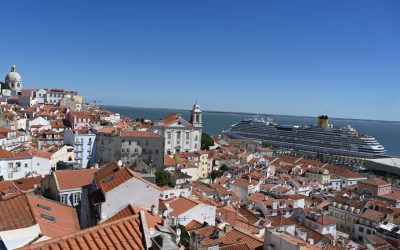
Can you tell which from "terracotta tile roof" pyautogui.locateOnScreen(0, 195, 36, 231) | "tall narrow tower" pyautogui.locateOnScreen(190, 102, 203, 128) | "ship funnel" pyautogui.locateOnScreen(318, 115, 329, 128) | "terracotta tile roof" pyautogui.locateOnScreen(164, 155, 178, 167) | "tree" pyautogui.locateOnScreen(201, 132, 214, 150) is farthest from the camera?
"ship funnel" pyautogui.locateOnScreen(318, 115, 329, 128)

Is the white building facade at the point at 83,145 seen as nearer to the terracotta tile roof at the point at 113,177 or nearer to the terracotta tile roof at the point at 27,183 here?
the terracotta tile roof at the point at 27,183

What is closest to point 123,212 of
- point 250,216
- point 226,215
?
point 226,215

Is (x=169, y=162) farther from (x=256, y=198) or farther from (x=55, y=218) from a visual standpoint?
(x=55, y=218)

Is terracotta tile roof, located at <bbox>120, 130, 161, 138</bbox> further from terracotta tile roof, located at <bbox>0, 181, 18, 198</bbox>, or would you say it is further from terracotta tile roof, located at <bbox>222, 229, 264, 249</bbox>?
terracotta tile roof, located at <bbox>222, 229, 264, 249</bbox>

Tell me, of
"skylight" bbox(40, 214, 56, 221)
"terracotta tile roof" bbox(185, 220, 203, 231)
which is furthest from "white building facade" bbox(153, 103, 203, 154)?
"skylight" bbox(40, 214, 56, 221)

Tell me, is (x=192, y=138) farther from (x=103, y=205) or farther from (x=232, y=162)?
(x=103, y=205)

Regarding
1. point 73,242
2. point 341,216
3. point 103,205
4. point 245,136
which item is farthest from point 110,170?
point 245,136
